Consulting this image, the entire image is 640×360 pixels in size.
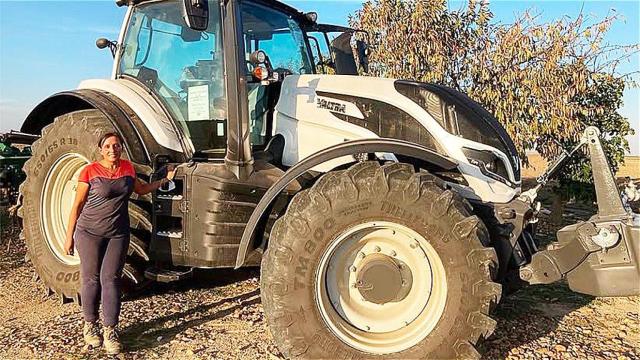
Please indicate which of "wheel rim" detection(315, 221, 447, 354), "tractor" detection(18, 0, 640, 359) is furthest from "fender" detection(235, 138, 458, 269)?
"wheel rim" detection(315, 221, 447, 354)

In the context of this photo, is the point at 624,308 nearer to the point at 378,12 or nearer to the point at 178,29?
the point at 178,29

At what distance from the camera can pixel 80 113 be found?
4.56 meters

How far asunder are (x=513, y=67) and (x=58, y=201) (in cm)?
662

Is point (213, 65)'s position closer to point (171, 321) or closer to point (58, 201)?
point (58, 201)

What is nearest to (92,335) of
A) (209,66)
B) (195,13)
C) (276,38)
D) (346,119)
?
(209,66)

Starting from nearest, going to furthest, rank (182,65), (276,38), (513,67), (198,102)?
(198,102), (182,65), (276,38), (513,67)

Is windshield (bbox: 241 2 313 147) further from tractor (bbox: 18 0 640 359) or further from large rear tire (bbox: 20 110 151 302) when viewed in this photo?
large rear tire (bbox: 20 110 151 302)

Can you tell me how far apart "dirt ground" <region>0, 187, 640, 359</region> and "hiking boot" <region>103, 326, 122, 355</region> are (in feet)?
0.21

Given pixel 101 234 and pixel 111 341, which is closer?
pixel 111 341

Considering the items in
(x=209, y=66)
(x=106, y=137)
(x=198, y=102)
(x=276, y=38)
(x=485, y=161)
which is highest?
(x=276, y=38)

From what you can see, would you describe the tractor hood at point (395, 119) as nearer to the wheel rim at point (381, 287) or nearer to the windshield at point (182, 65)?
the windshield at point (182, 65)

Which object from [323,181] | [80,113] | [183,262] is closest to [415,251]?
[323,181]

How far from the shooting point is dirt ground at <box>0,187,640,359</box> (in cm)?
366

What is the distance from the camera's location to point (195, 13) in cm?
348
